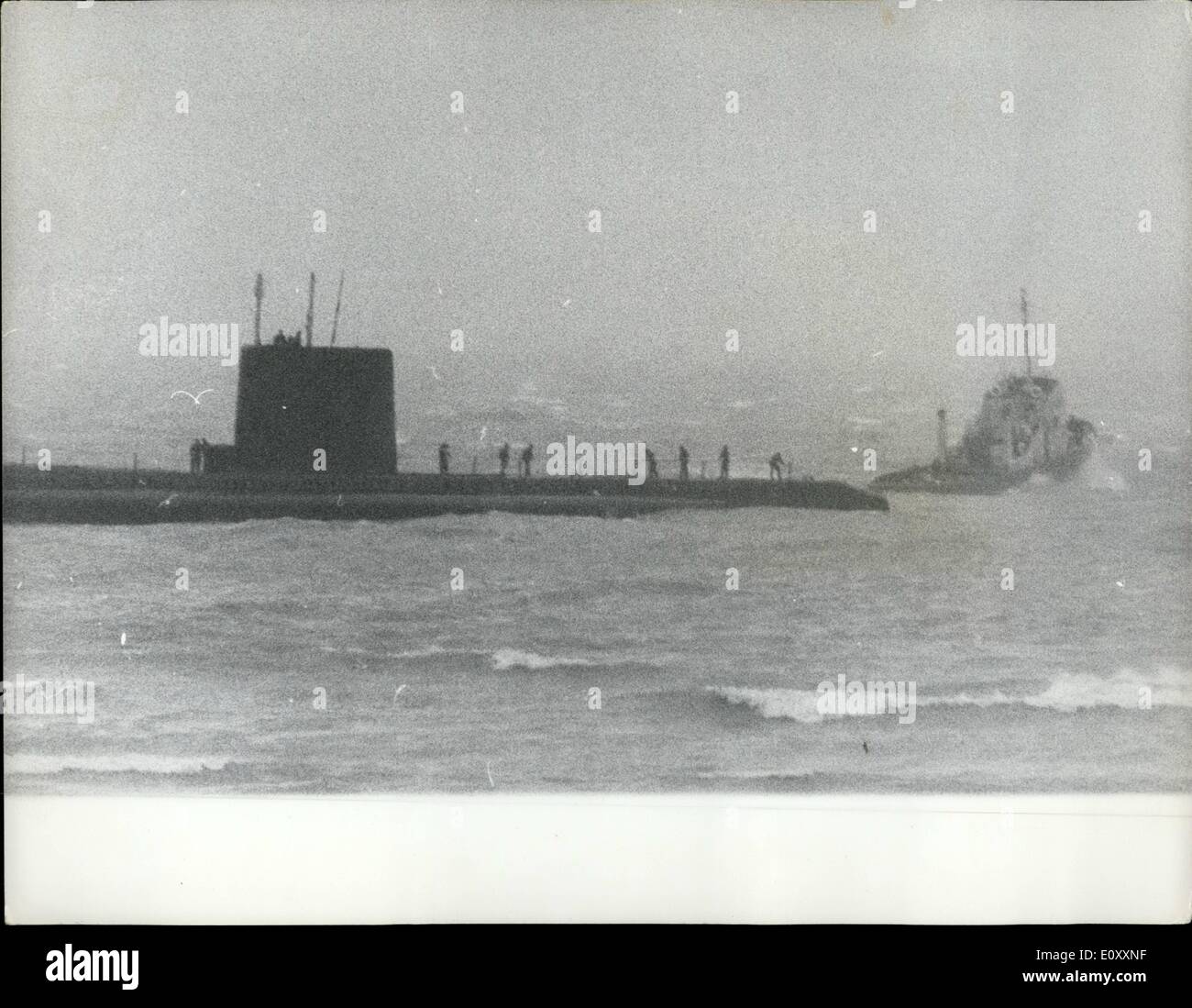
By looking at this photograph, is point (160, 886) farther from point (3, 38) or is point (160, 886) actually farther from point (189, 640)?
point (3, 38)

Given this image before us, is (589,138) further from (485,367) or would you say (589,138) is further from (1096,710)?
A: (1096,710)

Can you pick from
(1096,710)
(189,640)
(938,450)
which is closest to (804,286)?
(938,450)

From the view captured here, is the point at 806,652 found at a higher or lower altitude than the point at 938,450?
Result: lower

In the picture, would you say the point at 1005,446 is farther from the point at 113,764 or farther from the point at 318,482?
the point at 113,764

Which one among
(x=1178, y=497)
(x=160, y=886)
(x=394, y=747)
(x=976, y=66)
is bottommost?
(x=160, y=886)

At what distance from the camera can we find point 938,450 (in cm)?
172

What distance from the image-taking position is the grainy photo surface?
1698 millimetres

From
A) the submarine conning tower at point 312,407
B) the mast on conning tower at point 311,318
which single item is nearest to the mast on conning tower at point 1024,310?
the submarine conning tower at point 312,407

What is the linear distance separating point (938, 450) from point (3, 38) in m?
1.57

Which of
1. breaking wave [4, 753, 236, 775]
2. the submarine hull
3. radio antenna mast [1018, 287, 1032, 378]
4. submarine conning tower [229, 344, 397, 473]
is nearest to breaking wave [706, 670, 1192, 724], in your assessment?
the submarine hull

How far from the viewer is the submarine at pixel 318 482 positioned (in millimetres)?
1694

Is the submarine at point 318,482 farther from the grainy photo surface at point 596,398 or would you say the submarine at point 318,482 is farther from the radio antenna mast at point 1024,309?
the radio antenna mast at point 1024,309

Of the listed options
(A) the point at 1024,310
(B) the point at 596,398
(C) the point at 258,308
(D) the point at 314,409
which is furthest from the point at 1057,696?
(C) the point at 258,308

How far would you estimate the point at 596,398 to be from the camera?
1.72 metres
